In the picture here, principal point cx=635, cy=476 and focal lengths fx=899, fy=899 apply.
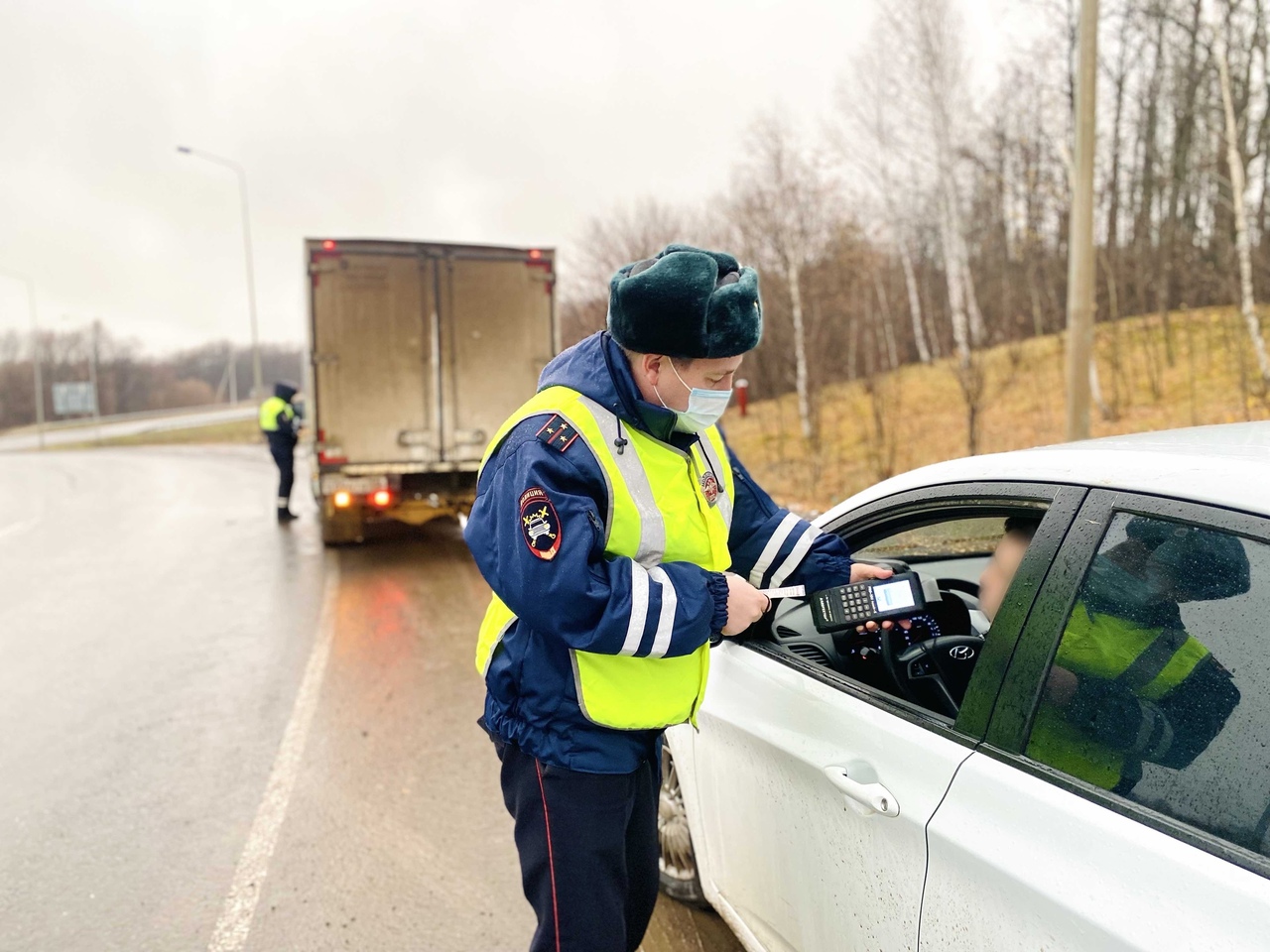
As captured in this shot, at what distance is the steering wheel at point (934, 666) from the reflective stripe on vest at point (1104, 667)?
0.63 metres

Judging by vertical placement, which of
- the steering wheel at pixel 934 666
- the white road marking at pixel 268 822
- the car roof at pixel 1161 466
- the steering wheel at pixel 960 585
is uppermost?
the car roof at pixel 1161 466

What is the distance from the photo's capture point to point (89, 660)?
5.89 metres

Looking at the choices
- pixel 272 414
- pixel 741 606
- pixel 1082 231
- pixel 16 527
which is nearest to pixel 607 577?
pixel 741 606

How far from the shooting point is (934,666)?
221cm

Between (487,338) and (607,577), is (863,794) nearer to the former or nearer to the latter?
(607,577)

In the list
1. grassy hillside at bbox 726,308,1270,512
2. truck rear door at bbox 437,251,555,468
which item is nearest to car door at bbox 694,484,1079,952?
truck rear door at bbox 437,251,555,468

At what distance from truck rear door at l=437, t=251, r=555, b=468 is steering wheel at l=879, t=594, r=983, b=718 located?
7.40 metres

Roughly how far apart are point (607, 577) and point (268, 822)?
275 centimetres

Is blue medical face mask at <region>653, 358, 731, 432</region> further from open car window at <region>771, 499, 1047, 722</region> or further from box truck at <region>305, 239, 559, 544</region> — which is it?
box truck at <region>305, 239, 559, 544</region>

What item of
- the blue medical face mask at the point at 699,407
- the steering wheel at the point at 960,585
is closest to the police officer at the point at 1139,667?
the blue medical face mask at the point at 699,407

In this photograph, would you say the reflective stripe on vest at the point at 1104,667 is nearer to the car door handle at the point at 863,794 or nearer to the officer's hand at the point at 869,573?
the car door handle at the point at 863,794

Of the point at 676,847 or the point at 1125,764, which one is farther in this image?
the point at 676,847

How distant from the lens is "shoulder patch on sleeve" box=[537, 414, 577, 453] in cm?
173

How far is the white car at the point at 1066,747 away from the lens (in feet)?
4.06
